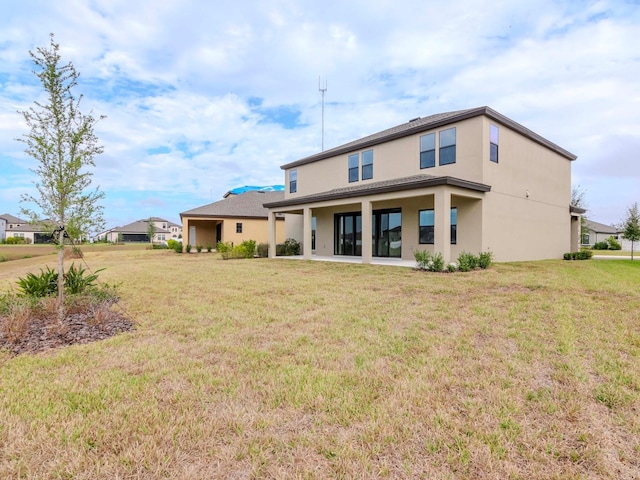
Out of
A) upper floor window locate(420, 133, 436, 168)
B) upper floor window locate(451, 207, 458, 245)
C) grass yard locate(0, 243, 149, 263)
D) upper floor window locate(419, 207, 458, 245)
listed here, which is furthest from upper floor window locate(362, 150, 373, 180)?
grass yard locate(0, 243, 149, 263)

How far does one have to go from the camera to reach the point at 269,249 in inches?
783

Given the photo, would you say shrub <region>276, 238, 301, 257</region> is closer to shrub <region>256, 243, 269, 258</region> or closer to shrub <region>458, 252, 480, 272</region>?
shrub <region>256, 243, 269, 258</region>

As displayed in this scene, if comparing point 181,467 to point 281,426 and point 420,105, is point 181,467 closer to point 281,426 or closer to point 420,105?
point 281,426

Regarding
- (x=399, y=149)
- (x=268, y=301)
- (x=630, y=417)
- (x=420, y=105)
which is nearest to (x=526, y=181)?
(x=399, y=149)

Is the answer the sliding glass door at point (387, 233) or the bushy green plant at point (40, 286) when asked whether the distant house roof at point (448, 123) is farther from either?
the bushy green plant at point (40, 286)

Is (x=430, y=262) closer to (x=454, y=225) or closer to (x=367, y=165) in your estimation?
(x=454, y=225)

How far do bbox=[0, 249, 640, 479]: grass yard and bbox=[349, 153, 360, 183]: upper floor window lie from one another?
13.0 m

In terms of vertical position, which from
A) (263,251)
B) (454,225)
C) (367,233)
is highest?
(454,225)

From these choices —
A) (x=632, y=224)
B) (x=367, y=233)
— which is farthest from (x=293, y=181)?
(x=632, y=224)

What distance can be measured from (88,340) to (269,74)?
14.6m

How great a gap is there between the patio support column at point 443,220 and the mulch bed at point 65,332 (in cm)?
981

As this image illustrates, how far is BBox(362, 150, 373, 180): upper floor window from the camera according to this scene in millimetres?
17344

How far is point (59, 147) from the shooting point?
215 inches

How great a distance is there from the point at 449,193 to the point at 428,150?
12.3 ft
